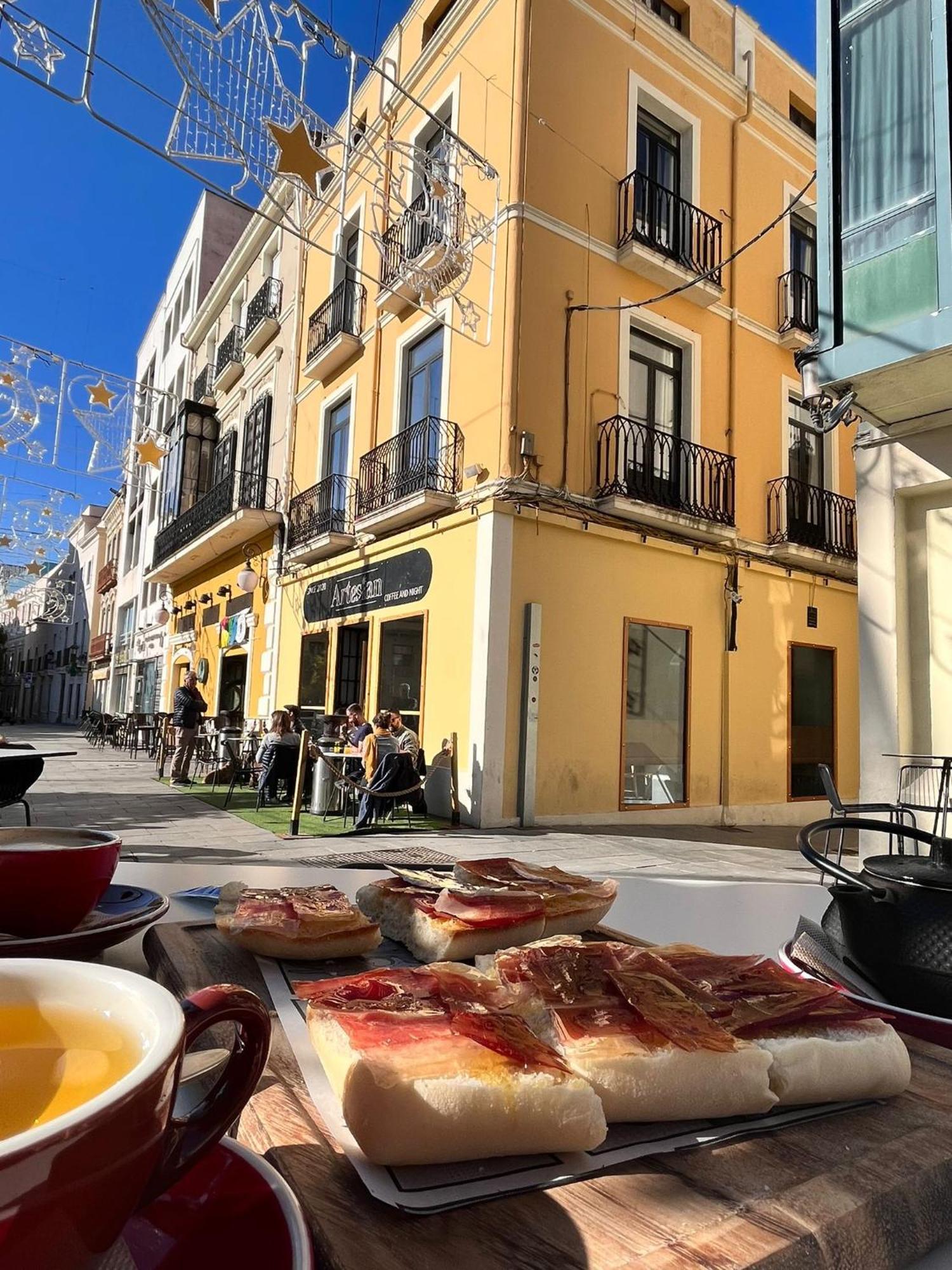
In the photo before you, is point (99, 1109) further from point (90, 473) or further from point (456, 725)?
point (90, 473)

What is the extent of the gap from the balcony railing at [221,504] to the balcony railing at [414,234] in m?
5.08

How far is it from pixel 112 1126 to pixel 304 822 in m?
8.63

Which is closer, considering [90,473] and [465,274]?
[465,274]

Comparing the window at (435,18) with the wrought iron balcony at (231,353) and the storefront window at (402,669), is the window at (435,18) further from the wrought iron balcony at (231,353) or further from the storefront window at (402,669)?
the storefront window at (402,669)

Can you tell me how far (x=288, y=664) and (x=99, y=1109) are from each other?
13901 mm

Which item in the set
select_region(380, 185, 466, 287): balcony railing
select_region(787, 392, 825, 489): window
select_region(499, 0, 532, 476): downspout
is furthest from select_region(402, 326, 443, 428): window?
select_region(787, 392, 825, 489): window

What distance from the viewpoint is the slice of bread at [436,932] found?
3.03 feet

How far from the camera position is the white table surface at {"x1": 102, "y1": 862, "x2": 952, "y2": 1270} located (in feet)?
3.82

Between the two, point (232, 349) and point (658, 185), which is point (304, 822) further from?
point (232, 349)

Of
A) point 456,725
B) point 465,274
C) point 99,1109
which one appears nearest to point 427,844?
point 456,725

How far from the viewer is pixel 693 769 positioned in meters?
10.2

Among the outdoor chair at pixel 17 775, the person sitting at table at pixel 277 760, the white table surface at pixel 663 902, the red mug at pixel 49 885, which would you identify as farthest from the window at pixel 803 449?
the red mug at pixel 49 885

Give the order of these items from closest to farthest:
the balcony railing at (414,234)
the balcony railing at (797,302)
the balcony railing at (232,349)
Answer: the balcony railing at (414,234) < the balcony railing at (797,302) < the balcony railing at (232,349)

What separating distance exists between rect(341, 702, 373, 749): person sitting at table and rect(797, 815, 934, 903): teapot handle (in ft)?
28.7
